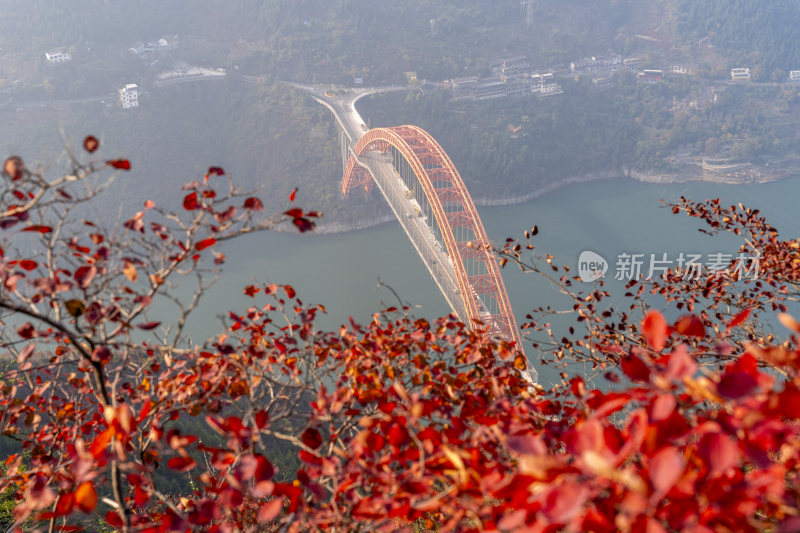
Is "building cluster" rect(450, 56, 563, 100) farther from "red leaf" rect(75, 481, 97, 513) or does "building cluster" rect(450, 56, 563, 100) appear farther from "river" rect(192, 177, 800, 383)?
"red leaf" rect(75, 481, 97, 513)

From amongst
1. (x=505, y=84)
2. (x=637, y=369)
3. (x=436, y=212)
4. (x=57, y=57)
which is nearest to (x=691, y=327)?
(x=637, y=369)

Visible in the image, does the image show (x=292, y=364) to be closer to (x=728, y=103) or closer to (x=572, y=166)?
(x=572, y=166)

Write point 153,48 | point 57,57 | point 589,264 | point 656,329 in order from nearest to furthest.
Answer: point 656,329, point 589,264, point 57,57, point 153,48

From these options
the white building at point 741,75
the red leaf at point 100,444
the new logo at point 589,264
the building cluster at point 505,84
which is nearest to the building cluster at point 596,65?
the building cluster at point 505,84

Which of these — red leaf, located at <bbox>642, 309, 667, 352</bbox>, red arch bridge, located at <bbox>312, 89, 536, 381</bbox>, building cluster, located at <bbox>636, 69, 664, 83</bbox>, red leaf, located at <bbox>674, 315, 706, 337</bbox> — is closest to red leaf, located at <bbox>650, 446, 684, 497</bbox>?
red leaf, located at <bbox>642, 309, 667, 352</bbox>

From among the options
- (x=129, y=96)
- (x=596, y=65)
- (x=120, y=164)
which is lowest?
(x=120, y=164)

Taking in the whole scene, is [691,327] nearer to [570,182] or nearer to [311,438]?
[311,438]
